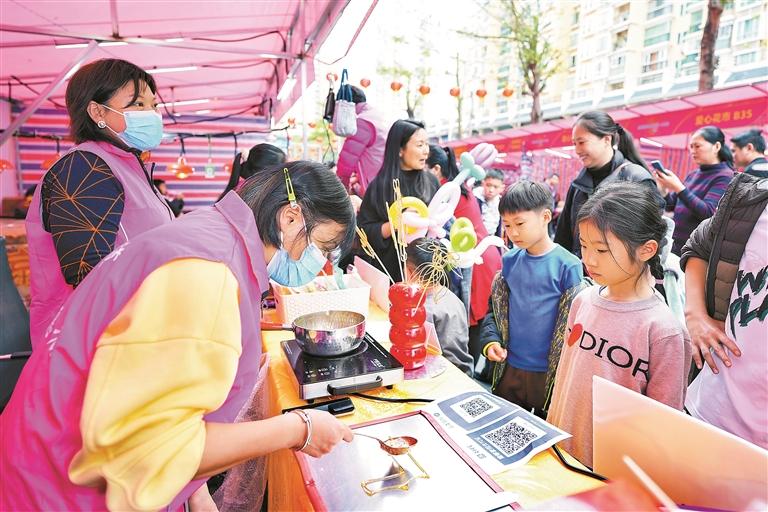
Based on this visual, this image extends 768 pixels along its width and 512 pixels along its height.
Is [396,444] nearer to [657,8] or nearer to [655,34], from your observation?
[655,34]

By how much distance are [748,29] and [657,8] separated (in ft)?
15.1

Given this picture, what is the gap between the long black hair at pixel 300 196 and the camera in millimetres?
979

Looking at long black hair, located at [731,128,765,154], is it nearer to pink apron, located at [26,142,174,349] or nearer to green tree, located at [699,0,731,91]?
green tree, located at [699,0,731,91]

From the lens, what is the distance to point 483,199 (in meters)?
5.41

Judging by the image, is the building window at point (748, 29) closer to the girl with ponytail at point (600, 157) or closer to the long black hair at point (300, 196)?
the girl with ponytail at point (600, 157)

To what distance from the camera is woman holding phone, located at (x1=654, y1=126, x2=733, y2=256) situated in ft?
10.8

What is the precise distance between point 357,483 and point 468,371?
1235 millimetres

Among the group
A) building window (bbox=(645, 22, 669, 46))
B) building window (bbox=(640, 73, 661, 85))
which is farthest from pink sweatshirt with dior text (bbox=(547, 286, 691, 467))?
building window (bbox=(645, 22, 669, 46))

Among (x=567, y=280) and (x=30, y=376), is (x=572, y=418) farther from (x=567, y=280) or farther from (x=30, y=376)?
(x=30, y=376)

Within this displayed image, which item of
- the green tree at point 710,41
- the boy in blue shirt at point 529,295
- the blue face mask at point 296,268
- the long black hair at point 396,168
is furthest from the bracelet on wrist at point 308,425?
the green tree at point 710,41

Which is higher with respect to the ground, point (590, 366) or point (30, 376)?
point (30, 376)

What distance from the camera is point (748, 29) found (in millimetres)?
10211

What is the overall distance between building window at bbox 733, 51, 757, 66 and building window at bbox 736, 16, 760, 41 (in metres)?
0.36

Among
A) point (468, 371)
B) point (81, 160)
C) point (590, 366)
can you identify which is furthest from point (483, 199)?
point (81, 160)
